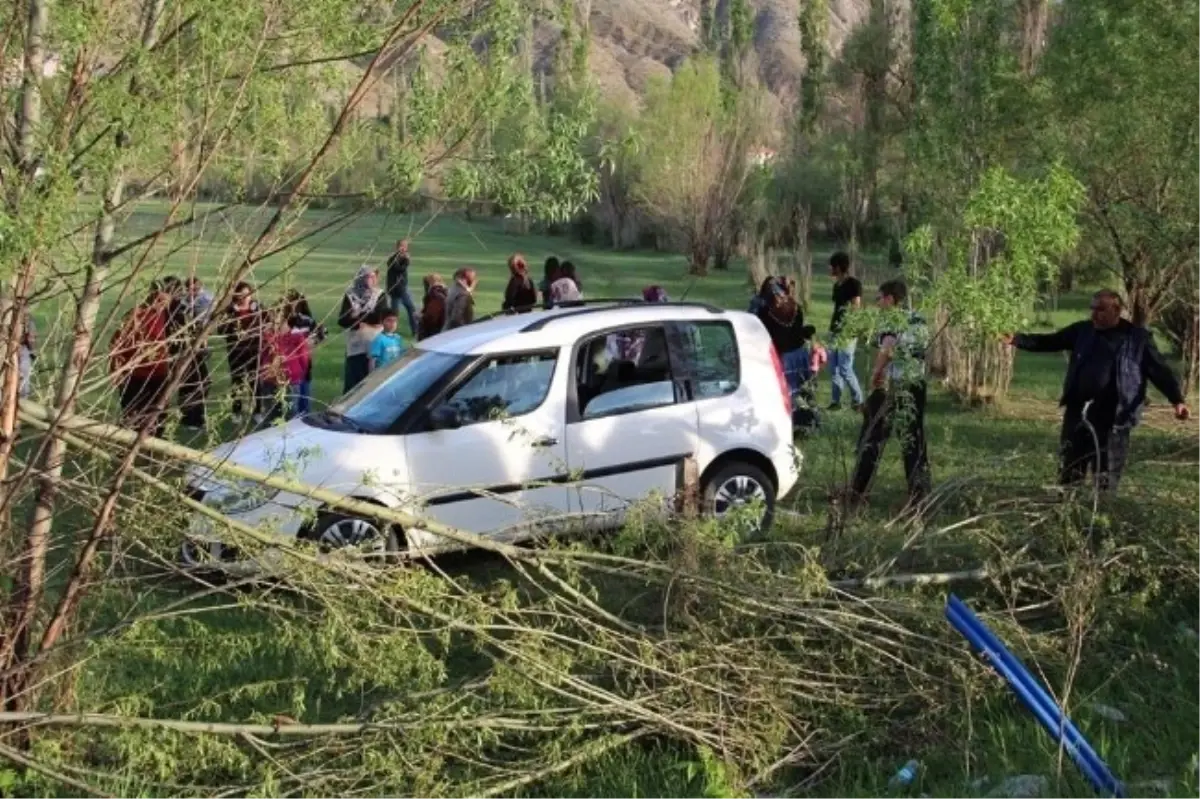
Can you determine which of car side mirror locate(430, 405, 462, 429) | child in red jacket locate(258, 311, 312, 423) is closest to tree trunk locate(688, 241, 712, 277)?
car side mirror locate(430, 405, 462, 429)

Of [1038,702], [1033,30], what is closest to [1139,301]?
[1033,30]

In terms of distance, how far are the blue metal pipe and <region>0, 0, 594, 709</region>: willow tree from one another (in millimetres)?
2098

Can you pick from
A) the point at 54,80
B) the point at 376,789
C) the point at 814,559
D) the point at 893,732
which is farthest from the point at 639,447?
the point at 54,80

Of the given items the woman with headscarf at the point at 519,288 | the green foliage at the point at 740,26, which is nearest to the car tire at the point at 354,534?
the woman with headscarf at the point at 519,288

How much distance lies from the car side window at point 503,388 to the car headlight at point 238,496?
3.33 meters

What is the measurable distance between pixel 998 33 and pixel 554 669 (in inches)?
536

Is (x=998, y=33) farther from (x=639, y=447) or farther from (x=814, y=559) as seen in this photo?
(x=814, y=559)

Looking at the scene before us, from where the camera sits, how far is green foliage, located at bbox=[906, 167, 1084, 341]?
297 inches

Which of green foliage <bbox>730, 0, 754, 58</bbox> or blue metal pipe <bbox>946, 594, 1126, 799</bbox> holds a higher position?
green foliage <bbox>730, 0, 754, 58</bbox>

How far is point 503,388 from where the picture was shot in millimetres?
8727

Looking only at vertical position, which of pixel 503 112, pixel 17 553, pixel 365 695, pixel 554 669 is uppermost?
pixel 503 112

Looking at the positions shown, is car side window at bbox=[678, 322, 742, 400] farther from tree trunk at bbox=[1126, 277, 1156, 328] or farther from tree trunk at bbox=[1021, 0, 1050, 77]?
tree trunk at bbox=[1021, 0, 1050, 77]

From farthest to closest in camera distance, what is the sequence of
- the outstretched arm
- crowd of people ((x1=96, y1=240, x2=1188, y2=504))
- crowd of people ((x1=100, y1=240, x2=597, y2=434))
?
the outstretched arm → crowd of people ((x1=96, y1=240, x2=1188, y2=504)) → crowd of people ((x1=100, y1=240, x2=597, y2=434))

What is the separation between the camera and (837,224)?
1834 inches
